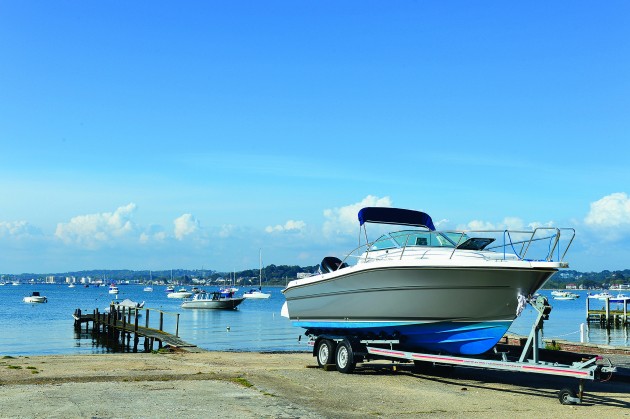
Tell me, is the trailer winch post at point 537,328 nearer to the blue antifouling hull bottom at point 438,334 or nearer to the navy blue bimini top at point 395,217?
the blue antifouling hull bottom at point 438,334

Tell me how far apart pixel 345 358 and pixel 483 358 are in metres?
3.03

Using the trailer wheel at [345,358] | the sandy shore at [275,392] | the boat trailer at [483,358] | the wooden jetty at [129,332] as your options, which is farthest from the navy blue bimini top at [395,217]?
the wooden jetty at [129,332]

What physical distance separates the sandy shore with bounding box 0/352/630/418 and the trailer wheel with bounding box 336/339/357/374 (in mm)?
209

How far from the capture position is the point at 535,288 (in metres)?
12.7

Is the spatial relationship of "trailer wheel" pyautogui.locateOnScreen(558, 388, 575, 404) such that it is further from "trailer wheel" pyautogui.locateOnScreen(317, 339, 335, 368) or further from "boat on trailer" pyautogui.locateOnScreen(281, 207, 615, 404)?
"trailer wheel" pyautogui.locateOnScreen(317, 339, 335, 368)

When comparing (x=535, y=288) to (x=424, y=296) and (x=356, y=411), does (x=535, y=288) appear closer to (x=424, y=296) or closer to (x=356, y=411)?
(x=424, y=296)

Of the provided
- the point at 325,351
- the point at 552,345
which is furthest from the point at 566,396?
the point at 552,345

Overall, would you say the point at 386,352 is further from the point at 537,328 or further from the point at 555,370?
the point at 555,370

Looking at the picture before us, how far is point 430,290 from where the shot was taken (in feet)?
45.0

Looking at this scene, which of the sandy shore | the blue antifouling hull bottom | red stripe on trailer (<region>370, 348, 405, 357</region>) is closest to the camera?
the sandy shore

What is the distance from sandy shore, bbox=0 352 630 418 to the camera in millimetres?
10711

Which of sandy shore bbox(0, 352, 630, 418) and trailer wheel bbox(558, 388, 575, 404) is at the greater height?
trailer wheel bbox(558, 388, 575, 404)

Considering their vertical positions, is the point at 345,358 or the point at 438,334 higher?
the point at 438,334

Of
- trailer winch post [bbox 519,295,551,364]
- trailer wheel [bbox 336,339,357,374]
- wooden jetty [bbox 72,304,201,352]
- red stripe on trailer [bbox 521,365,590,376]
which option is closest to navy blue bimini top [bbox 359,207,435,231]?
trailer wheel [bbox 336,339,357,374]
